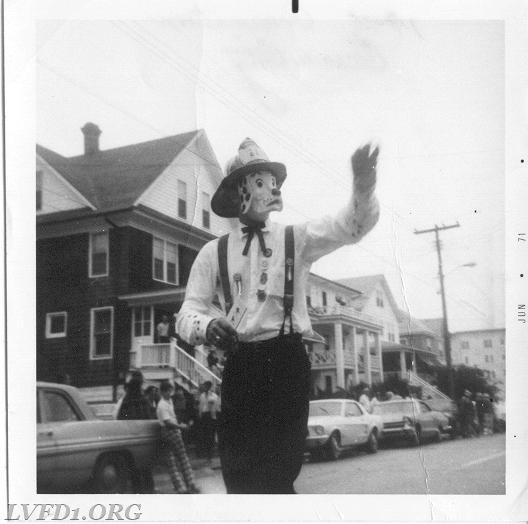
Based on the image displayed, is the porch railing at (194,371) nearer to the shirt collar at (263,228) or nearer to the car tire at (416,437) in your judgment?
the shirt collar at (263,228)

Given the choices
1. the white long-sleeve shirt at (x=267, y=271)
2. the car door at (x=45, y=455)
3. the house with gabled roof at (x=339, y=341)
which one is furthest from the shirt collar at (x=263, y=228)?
the car door at (x=45, y=455)

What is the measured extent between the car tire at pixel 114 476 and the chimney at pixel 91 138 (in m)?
1.04

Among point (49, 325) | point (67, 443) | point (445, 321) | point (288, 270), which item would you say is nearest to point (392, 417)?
point (445, 321)

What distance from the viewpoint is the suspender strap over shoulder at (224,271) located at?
2260mm

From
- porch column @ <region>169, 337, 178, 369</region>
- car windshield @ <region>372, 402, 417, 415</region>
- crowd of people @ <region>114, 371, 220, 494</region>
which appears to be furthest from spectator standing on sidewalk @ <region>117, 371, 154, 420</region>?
car windshield @ <region>372, 402, 417, 415</region>

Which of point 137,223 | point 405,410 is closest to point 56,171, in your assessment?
point 137,223

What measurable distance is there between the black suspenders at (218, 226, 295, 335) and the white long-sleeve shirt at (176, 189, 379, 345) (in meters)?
0.01

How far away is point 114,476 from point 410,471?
38.4 inches

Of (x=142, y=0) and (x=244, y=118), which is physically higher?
(x=142, y=0)

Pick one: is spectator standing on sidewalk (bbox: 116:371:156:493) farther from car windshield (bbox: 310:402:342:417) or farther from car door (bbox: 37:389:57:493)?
car windshield (bbox: 310:402:342:417)

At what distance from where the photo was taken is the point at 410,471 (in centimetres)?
228

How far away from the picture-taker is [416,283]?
2289mm

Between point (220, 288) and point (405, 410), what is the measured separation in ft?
2.38

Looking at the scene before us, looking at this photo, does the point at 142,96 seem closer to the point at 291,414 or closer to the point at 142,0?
the point at 142,0
